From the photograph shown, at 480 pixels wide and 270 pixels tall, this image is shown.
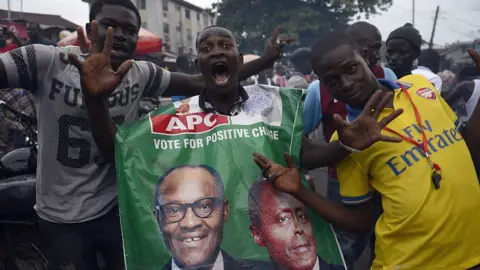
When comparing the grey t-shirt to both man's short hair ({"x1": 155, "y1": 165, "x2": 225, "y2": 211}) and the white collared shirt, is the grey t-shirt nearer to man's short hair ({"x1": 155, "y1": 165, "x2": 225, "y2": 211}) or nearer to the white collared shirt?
man's short hair ({"x1": 155, "y1": 165, "x2": 225, "y2": 211})

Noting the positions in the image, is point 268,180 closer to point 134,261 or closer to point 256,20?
point 134,261

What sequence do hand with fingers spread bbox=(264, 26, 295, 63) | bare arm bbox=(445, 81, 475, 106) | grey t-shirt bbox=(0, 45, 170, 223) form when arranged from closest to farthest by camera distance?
grey t-shirt bbox=(0, 45, 170, 223)
hand with fingers spread bbox=(264, 26, 295, 63)
bare arm bbox=(445, 81, 475, 106)

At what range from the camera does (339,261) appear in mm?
1926

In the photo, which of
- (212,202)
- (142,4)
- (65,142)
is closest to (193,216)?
(212,202)

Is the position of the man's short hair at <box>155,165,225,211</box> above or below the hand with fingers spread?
below

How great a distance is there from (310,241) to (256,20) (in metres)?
34.6

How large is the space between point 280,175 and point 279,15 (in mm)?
33144

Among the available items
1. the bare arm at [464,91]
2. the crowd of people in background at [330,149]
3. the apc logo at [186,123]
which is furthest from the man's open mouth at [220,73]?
the bare arm at [464,91]

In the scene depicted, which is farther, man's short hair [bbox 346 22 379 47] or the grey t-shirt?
man's short hair [bbox 346 22 379 47]

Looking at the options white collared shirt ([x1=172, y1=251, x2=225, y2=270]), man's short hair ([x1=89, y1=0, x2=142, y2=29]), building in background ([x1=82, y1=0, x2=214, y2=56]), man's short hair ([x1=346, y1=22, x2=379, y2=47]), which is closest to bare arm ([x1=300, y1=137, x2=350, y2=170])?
white collared shirt ([x1=172, y1=251, x2=225, y2=270])

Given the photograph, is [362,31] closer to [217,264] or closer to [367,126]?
[367,126]

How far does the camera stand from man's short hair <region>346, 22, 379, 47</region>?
11.0 ft

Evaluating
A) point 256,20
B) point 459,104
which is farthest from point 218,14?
point 459,104

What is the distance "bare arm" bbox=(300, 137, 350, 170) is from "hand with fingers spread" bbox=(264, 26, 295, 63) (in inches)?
33.0
